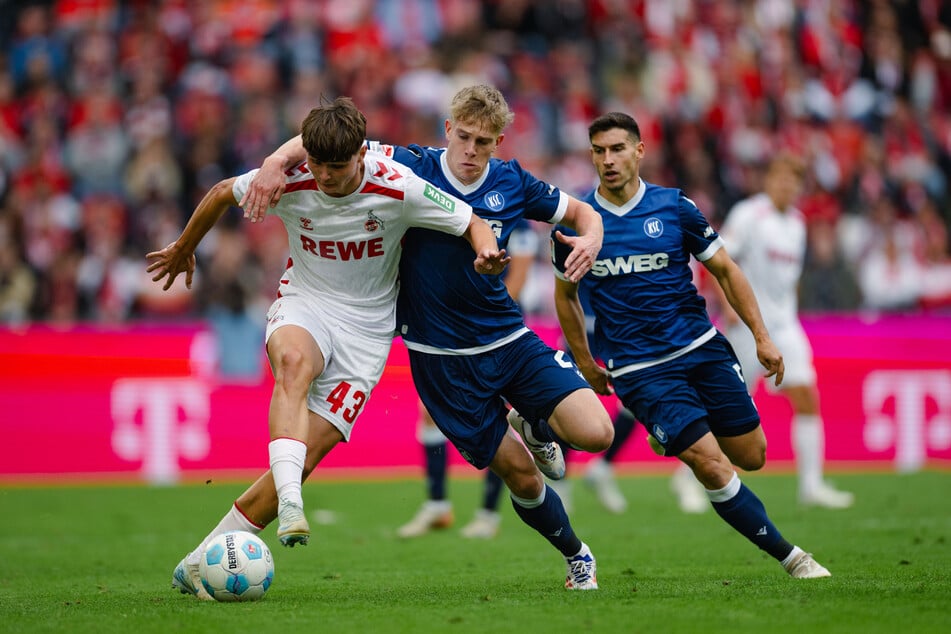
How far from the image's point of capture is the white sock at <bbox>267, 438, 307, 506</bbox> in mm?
6434

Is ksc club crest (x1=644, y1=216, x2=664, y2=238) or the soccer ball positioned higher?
ksc club crest (x1=644, y1=216, x2=664, y2=238)

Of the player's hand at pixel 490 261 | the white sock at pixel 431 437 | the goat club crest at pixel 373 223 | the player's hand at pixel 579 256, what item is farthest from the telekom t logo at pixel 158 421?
the player's hand at pixel 490 261

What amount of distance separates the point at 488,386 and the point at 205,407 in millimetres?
8292

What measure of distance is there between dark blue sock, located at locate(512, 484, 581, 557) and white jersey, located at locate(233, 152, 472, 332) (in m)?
1.30

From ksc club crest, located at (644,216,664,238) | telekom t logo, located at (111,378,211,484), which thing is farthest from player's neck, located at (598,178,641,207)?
telekom t logo, located at (111,378,211,484)

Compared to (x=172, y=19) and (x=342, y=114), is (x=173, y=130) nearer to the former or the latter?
(x=172, y=19)

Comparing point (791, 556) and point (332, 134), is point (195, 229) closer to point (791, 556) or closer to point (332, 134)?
point (332, 134)

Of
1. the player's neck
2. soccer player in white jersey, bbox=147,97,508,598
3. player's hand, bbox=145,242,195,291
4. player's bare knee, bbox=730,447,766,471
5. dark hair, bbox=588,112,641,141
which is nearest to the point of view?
soccer player in white jersey, bbox=147,97,508,598

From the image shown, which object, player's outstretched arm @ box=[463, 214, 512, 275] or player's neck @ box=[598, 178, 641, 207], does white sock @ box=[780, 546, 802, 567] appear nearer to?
player's neck @ box=[598, 178, 641, 207]

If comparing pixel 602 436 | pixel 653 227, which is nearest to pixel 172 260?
pixel 602 436

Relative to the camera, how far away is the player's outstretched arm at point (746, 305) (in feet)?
24.3

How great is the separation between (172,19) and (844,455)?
1197 cm

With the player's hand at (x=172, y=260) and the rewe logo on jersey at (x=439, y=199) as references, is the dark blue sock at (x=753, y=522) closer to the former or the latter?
the rewe logo on jersey at (x=439, y=199)

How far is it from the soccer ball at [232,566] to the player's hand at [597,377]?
7.40 ft
